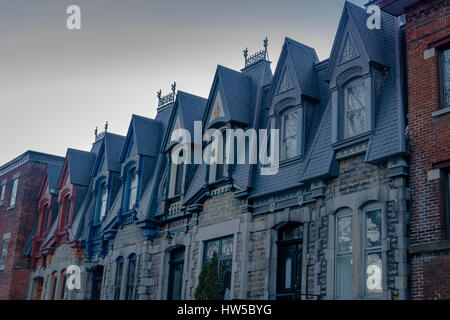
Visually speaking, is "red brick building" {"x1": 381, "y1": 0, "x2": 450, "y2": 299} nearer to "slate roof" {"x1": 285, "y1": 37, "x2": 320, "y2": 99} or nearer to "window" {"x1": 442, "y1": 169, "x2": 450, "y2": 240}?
"window" {"x1": 442, "y1": 169, "x2": 450, "y2": 240}

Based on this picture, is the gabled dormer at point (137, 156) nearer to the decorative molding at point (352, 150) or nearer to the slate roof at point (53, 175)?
the slate roof at point (53, 175)

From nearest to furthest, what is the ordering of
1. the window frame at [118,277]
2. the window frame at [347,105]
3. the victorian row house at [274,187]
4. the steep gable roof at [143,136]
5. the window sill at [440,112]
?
1. the window sill at [440,112]
2. the victorian row house at [274,187]
3. the window frame at [347,105]
4. the window frame at [118,277]
5. the steep gable roof at [143,136]

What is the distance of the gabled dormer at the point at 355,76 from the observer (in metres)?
16.5

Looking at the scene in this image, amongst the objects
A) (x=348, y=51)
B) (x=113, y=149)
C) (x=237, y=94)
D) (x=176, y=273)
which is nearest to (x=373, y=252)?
(x=348, y=51)

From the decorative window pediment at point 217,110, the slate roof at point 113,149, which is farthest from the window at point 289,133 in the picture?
the slate roof at point 113,149

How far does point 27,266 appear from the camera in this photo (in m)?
35.2

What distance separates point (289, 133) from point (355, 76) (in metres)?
3.16

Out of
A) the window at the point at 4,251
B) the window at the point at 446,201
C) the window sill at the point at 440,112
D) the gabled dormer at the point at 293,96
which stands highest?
the gabled dormer at the point at 293,96

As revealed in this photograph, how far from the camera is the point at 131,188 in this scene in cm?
2733

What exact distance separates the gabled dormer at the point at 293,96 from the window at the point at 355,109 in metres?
1.81

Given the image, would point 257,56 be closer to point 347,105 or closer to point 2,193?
point 347,105
